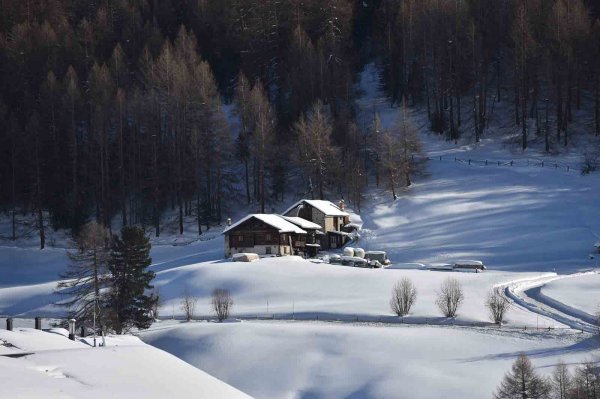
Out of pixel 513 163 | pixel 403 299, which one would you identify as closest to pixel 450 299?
pixel 403 299

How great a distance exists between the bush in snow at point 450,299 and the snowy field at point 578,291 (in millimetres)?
5547

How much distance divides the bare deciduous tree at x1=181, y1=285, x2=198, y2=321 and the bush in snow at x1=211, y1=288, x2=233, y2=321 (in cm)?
129

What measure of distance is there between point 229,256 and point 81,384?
49.1 m

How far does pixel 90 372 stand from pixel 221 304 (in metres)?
29.7

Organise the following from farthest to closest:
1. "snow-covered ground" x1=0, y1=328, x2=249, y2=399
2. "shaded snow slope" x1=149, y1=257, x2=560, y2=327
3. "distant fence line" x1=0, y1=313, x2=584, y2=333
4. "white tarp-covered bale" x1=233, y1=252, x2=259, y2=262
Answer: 1. "white tarp-covered bale" x1=233, y1=252, x2=259, y2=262
2. "shaded snow slope" x1=149, y1=257, x2=560, y2=327
3. "distant fence line" x1=0, y1=313, x2=584, y2=333
4. "snow-covered ground" x1=0, y1=328, x2=249, y2=399

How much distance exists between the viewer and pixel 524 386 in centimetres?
3741

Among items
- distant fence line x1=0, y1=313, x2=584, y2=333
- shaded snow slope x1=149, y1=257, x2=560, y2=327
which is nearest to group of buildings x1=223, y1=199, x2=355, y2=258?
shaded snow slope x1=149, y1=257, x2=560, y2=327

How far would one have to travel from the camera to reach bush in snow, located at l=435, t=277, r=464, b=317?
5412cm

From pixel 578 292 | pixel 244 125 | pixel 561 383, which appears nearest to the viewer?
pixel 561 383

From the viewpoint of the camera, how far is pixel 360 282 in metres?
63.0

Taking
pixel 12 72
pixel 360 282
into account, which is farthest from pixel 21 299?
pixel 12 72

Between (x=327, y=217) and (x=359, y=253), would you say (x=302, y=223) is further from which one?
(x=359, y=253)

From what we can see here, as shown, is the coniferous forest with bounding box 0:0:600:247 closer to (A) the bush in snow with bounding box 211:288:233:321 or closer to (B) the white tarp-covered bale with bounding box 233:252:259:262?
(B) the white tarp-covered bale with bounding box 233:252:259:262

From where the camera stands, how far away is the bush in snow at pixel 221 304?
5581 cm
